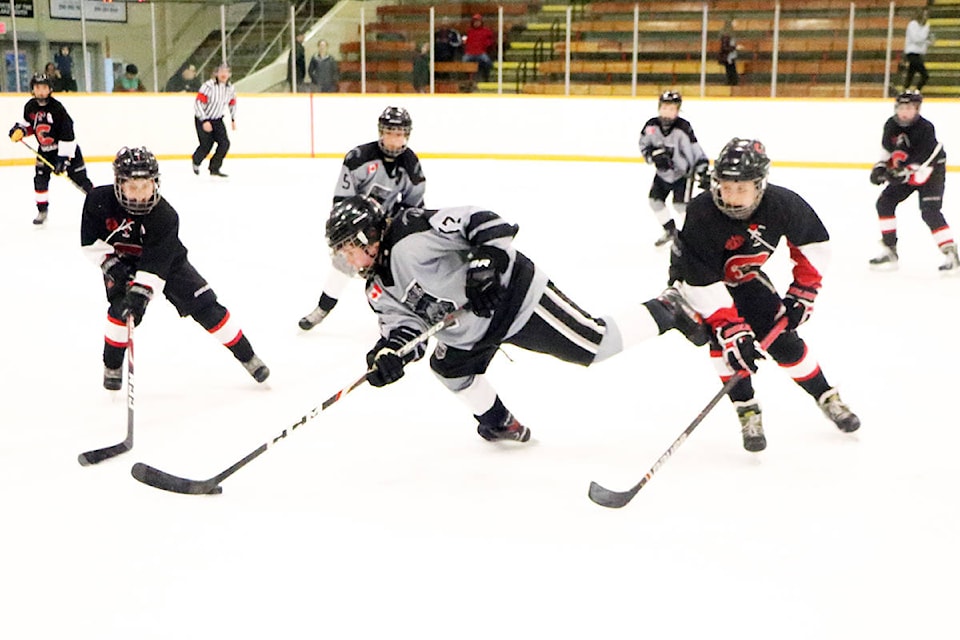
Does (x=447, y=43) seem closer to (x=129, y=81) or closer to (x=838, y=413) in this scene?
(x=129, y=81)

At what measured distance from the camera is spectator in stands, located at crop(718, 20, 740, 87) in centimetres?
1229

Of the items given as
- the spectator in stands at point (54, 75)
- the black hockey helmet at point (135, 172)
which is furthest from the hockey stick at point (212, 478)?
the spectator in stands at point (54, 75)

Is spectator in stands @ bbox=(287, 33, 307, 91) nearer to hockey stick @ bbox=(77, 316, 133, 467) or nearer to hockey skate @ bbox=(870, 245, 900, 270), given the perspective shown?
hockey skate @ bbox=(870, 245, 900, 270)

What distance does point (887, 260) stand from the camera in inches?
242

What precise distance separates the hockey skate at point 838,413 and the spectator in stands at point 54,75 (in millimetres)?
10600

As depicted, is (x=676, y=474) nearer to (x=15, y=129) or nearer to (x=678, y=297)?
(x=678, y=297)

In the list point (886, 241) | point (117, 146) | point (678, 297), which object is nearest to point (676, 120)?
point (886, 241)

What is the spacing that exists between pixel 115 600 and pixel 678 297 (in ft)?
5.57

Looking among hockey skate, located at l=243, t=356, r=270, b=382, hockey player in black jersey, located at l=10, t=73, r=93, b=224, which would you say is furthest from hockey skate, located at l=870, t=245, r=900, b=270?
hockey player in black jersey, located at l=10, t=73, r=93, b=224

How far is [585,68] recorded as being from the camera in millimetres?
13055

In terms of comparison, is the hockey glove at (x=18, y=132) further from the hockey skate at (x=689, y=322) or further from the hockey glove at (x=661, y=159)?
the hockey skate at (x=689, y=322)

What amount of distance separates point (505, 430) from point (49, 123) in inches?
250

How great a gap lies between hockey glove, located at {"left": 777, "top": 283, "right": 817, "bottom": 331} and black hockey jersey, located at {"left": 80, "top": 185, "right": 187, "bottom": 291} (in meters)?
1.96

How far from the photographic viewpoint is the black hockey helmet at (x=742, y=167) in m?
2.80
